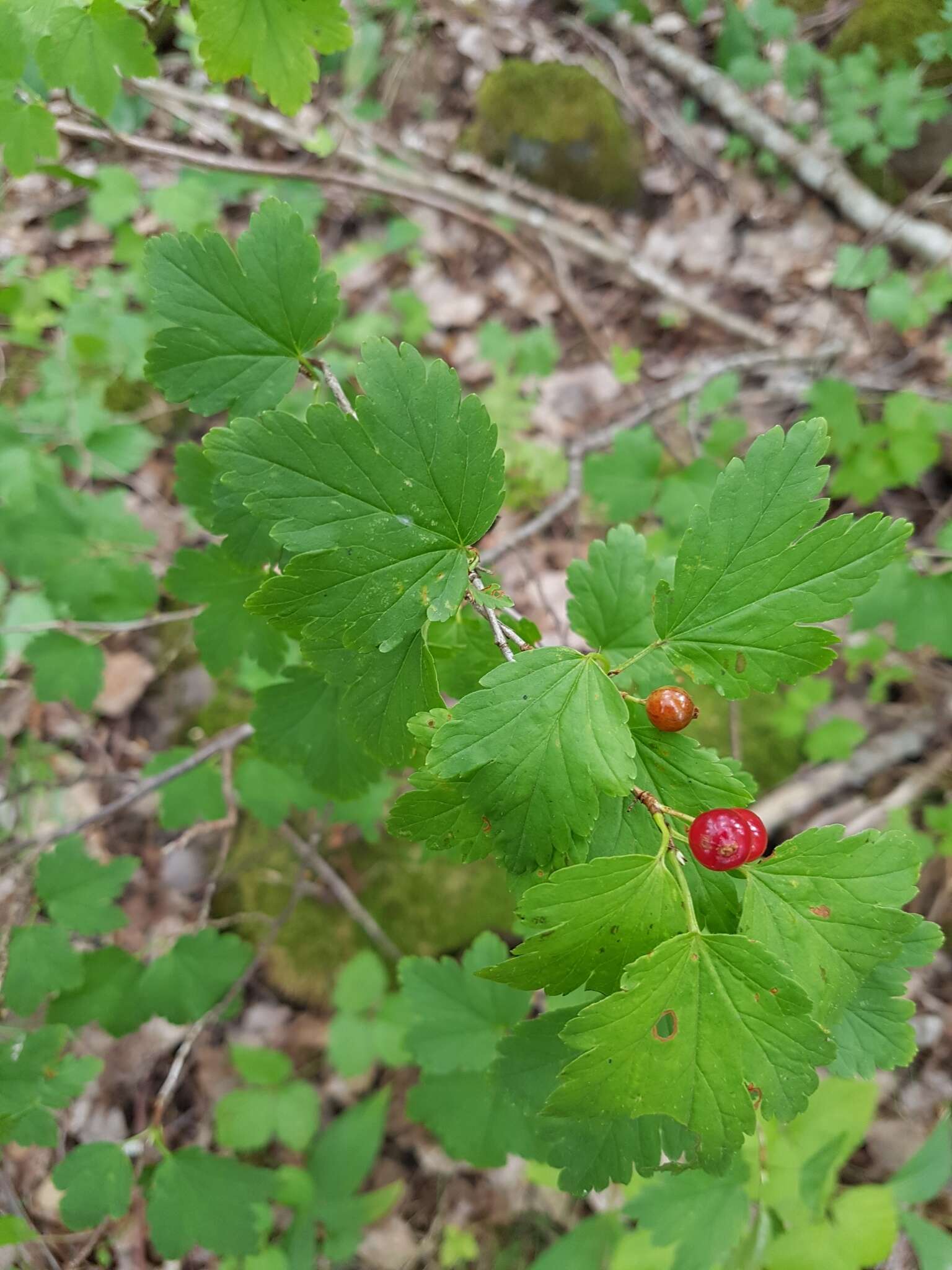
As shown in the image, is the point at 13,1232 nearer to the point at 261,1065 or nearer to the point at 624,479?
the point at 261,1065

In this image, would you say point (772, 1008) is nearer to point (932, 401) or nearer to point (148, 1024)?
point (148, 1024)

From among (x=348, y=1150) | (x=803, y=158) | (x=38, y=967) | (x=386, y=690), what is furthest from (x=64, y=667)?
(x=803, y=158)

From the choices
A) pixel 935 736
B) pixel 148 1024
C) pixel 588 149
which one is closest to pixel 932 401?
pixel 935 736

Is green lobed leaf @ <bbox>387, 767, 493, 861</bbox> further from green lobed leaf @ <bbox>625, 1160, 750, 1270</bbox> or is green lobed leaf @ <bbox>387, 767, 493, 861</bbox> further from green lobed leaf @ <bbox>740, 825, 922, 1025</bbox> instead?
green lobed leaf @ <bbox>625, 1160, 750, 1270</bbox>

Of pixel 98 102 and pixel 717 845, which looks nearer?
pixel 717 845

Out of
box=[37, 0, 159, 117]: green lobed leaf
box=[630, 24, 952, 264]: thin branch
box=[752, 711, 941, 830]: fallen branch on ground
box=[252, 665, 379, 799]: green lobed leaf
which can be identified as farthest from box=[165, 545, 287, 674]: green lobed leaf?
box=[630, 24, 952, 264]: thin branch

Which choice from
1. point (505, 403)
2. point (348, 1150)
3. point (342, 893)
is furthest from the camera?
point (505, 403)
